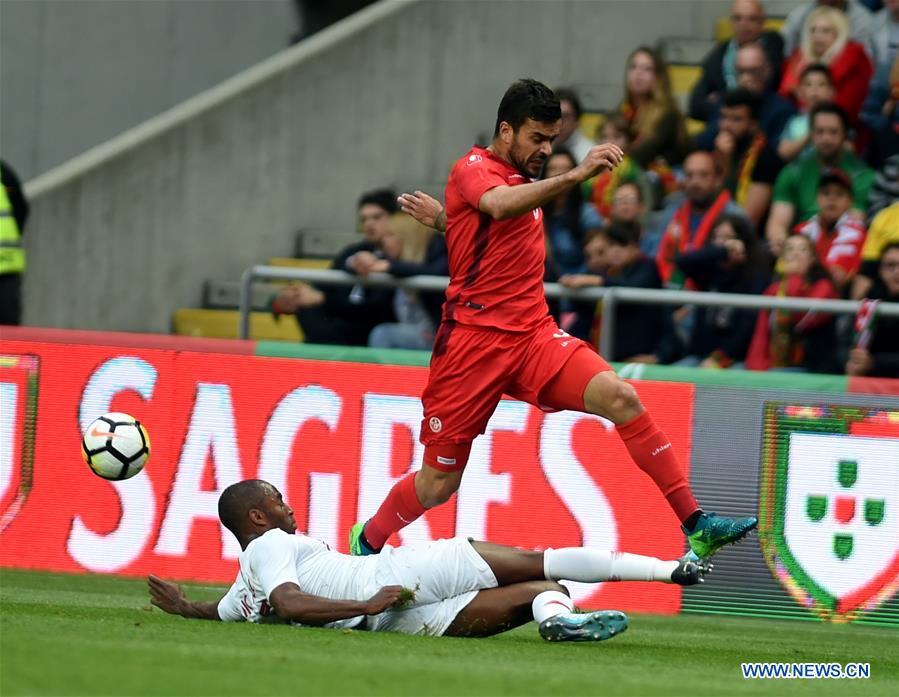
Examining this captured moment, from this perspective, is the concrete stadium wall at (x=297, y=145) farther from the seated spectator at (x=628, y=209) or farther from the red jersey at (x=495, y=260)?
the red jersey at (x=495, y=260)

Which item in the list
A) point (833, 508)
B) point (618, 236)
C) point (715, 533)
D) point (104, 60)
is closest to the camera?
point (715, 533)

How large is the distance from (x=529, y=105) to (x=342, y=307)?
4.45 m

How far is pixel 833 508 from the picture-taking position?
413 inches

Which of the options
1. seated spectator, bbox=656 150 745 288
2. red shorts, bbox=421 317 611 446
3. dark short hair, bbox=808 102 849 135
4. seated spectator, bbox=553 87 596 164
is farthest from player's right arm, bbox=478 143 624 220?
seated spectator, bbox=553 87 596 164

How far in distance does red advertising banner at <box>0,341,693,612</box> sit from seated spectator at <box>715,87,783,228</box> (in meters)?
2.67

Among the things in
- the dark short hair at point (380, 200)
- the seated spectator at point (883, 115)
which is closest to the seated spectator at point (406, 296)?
the dark short hair at point (380, 200)

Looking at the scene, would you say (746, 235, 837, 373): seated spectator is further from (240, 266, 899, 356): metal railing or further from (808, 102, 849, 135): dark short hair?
(808, 102, 849, 135): dark short hair

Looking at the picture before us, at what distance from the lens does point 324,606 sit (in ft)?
25.5

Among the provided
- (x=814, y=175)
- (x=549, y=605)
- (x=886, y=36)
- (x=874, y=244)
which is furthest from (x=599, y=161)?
(x=886, y=36)

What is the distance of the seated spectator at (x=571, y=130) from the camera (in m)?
14.0

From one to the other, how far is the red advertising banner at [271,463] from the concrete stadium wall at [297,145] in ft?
11.9

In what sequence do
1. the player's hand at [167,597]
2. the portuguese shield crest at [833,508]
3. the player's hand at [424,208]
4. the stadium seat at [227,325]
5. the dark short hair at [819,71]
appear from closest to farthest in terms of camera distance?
1. the player's hand at [167,597]
2. the player's hand at [424,208]
3. the portuguese shield crest at [833,508]
4. the dark short hair at [819,71]
5. the stadium seat at [227,325]

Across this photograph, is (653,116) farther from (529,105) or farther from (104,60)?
(529,105)

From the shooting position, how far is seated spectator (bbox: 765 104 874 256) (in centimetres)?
1252
